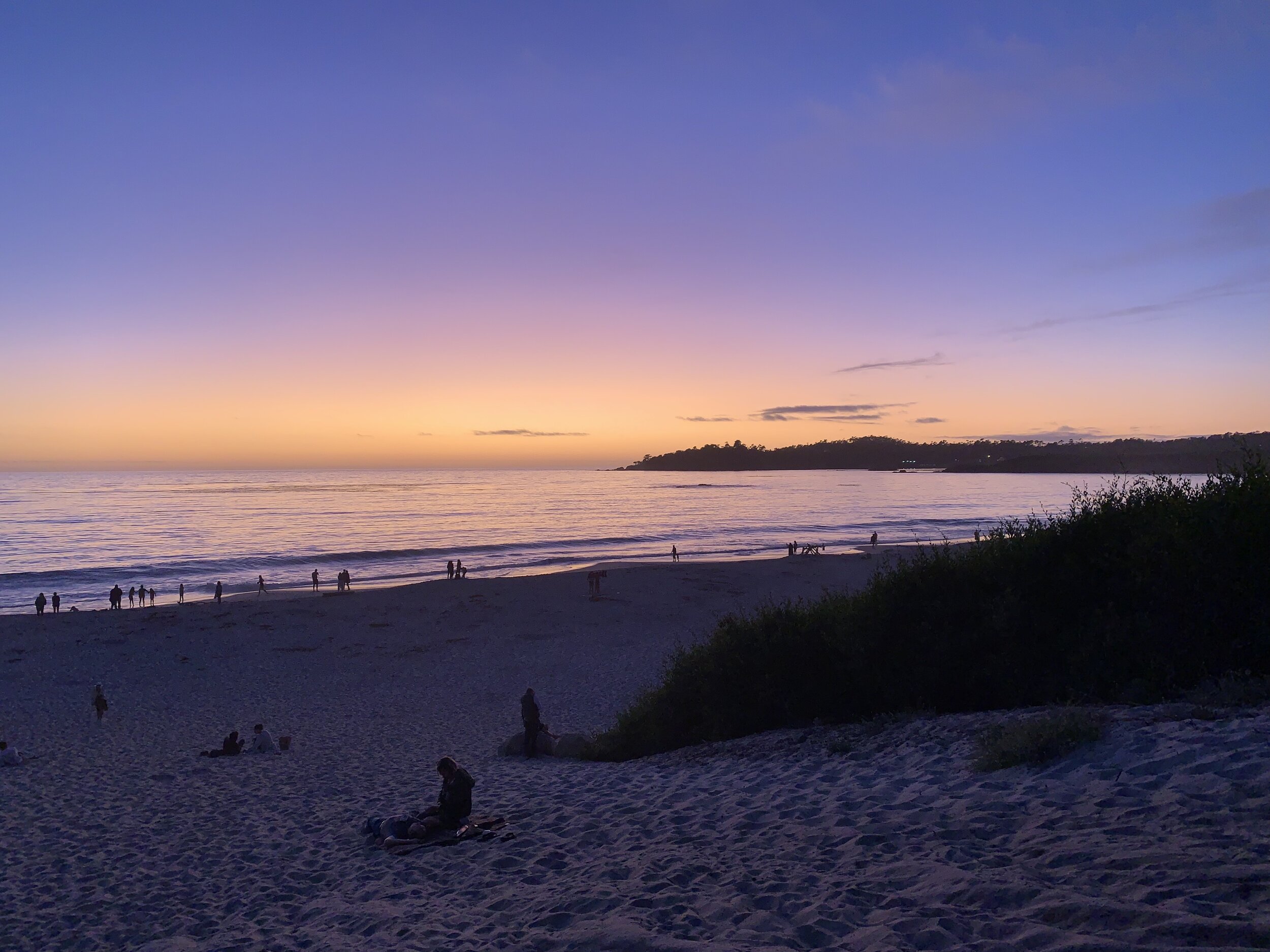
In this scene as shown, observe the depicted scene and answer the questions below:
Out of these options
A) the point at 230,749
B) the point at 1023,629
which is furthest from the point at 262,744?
the point at 1023,629

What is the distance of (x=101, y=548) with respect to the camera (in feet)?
174

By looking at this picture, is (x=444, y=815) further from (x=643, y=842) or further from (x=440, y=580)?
(x=440, y=580)

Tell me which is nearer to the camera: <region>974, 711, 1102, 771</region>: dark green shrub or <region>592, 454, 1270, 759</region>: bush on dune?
<region>974, 711, 1102, 771</region>: dark green shrub

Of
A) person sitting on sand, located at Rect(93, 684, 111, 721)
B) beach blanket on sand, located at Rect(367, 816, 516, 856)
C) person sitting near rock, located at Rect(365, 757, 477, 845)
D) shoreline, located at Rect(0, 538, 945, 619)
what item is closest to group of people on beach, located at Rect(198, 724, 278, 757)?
person sitting on sand, located at Rect(93, 684, 111, 721)

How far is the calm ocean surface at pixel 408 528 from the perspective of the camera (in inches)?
1711

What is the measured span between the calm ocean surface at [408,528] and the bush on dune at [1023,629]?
12.7 metres

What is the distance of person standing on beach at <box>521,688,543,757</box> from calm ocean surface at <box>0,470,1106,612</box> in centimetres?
1399

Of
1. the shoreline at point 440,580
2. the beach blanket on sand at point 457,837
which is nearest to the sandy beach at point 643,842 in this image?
the beach blanket on sand at point 457,837

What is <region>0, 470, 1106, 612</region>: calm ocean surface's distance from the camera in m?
43.5

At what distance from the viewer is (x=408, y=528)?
6756cm

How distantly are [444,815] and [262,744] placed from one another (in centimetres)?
745

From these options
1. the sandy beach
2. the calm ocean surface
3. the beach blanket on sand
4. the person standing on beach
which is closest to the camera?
the sandy beach

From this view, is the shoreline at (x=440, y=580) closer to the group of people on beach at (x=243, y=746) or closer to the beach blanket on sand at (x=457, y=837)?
the group of people on beach at (x=243, y=746)

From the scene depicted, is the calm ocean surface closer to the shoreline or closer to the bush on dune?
the shoreline
